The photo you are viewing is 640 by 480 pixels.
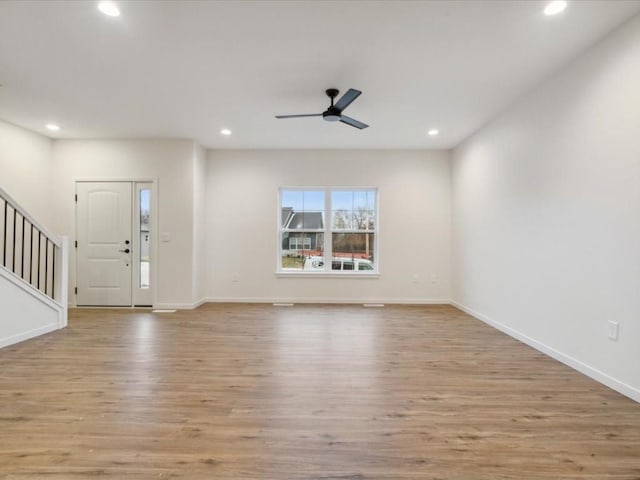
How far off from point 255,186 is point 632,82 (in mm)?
5021

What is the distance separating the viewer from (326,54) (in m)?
2.90

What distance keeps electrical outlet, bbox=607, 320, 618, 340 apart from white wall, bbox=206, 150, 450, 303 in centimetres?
339

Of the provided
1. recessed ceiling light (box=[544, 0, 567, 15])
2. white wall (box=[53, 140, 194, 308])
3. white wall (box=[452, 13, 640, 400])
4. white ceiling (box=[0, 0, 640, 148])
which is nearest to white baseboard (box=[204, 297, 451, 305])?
white wall (box=[53, 140, 194, 308])

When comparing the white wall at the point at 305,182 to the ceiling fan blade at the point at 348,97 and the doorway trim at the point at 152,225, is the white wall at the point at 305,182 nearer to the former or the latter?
the doorway trim at the point at 152,225

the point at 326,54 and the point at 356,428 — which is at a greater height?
the point at 326,54

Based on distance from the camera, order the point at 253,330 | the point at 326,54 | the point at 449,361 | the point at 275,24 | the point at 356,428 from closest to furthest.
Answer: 1. the point at 356,428
2. the point at 275,24
3. the point at 326,54
4. the point at 449,361
5. the point at 253,330

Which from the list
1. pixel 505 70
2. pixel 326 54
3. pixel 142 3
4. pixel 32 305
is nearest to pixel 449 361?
pixel 505 70

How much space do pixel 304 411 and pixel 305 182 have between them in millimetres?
4424

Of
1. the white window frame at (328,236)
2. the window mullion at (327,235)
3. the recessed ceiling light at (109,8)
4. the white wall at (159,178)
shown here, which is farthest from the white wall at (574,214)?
the white wall at (159,178)

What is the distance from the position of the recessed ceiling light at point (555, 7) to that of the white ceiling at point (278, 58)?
0.05 m

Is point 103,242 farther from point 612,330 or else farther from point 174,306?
point 612,330

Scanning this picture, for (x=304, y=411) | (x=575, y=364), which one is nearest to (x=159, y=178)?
(x=304, y=411)

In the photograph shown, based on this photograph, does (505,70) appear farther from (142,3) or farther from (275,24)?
(142,3)

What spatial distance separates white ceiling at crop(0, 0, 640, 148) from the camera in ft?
7.80
